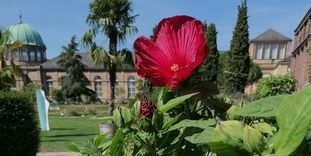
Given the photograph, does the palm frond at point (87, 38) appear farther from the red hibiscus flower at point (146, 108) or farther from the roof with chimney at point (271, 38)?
the roof with chimney at point (271, 38)

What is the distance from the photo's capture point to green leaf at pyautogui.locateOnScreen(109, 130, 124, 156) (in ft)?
1.80

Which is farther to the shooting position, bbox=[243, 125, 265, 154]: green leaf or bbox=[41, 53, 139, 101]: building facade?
bbox=[41, 53, 139, 101]: building facade

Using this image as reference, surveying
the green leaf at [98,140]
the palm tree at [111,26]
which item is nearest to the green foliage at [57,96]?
the palm tree at [111,26]

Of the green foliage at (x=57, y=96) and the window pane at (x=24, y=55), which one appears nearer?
the green foliage at (x=57, y=96)

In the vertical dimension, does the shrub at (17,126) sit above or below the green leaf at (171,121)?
below

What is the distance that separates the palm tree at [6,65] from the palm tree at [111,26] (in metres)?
5.31

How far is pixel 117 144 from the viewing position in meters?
0.56

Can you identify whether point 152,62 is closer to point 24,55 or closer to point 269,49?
point 24,55

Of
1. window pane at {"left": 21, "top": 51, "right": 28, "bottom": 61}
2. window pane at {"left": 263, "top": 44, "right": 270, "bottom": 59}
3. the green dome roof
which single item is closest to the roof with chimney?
window pane at {"left": 263, "top": 44, "right": 270, "bottom": 59}

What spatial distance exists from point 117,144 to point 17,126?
7.26m

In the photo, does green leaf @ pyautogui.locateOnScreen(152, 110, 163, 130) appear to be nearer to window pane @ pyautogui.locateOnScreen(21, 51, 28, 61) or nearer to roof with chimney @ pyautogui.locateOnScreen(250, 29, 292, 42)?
window pane @ pyautogui.locateOnScreen(21, 51, 28, 61)

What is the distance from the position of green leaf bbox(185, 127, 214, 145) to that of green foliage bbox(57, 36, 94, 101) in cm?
4105

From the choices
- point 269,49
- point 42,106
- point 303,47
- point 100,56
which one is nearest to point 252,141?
point 42,106

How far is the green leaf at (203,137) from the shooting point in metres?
0.39
